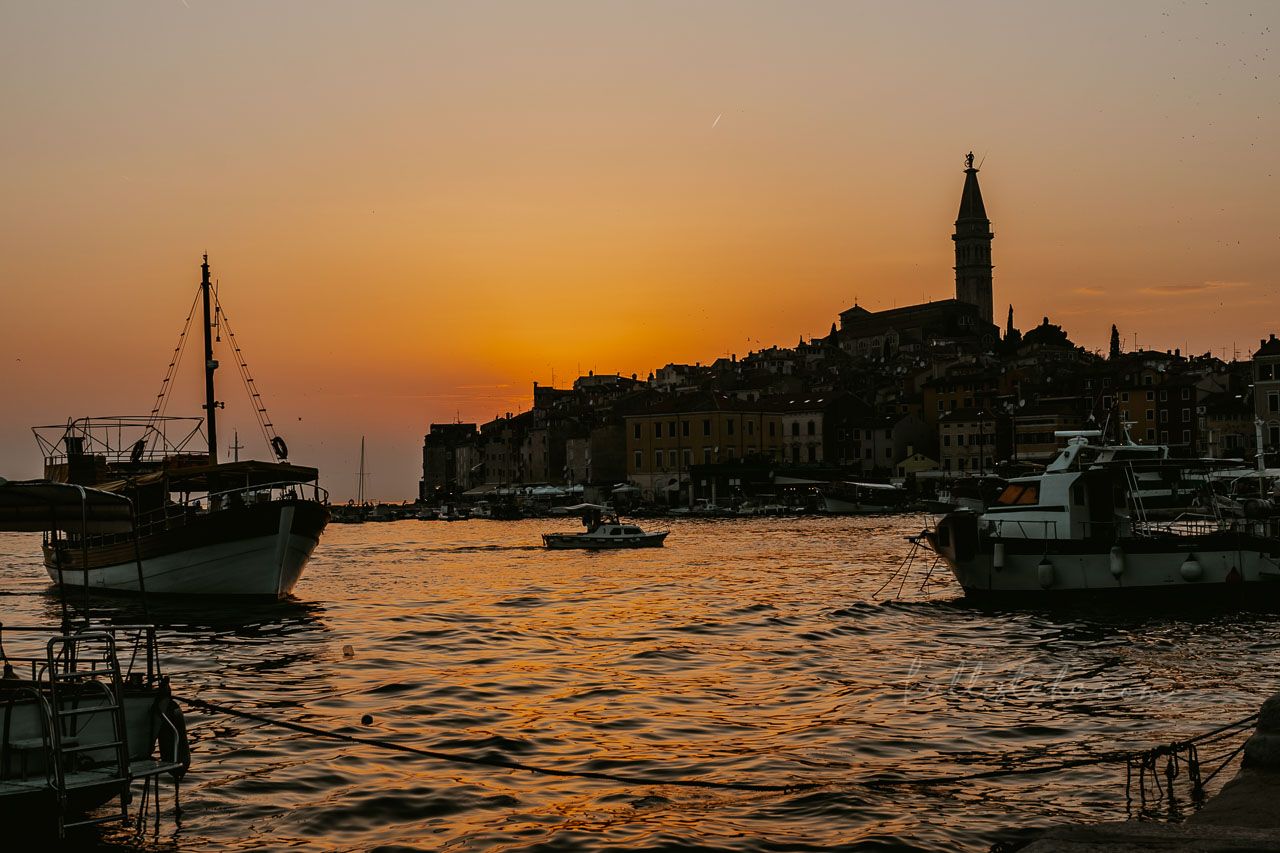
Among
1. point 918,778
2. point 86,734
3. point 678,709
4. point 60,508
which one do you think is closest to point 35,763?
point 86,734

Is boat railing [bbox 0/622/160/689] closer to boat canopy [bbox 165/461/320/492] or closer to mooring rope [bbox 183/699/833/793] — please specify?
mooring rope [bbox 183/699/833/793]

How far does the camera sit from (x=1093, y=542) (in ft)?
89.1

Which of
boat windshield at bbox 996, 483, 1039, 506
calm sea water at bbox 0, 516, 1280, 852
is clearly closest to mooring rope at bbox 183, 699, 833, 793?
calm sea water at bbox 0, 516, 1280, 852

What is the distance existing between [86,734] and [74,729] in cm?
21

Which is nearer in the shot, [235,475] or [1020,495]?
[1020,495]

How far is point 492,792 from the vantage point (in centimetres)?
1188

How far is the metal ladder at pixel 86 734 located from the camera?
9.02 meters

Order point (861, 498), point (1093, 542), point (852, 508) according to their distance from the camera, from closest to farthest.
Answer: point (1093, 542)
point (852, 508)
point (861, 498)

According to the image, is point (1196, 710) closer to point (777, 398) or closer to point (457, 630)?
point (457, 630)

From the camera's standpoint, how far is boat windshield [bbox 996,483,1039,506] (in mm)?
29266

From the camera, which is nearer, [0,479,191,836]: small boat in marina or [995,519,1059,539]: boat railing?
[0,479,191,836]: small boat in marina

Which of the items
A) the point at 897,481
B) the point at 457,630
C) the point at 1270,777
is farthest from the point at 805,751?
the point at 897,481

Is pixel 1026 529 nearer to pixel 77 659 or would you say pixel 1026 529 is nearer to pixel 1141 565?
pixel 1141 565

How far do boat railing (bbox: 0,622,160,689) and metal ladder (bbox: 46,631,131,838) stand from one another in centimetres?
17
